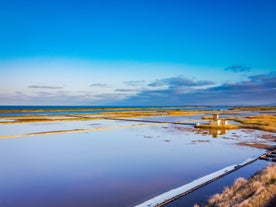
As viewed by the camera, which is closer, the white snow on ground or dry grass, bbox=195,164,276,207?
dry grass, bbox=195,164,276,207

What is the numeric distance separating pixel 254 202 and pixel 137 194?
16.2ft

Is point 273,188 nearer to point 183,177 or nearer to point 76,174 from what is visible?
point 183,177

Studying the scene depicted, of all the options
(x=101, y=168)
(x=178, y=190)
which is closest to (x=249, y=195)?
(x=178, y=190)

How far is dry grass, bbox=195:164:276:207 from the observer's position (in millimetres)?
9117

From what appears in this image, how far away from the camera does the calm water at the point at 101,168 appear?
1195 centimetres

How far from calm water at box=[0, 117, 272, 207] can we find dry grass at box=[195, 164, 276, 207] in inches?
117

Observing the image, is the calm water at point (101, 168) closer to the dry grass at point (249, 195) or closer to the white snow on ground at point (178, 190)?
the white snow on ground at point (178, 190)

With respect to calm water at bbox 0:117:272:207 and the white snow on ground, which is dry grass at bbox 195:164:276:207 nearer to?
the white snow on ground

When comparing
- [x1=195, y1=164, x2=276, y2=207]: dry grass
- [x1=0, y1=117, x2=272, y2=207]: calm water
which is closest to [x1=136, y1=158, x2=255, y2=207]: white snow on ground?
[x1=0, y1=117, x2=272, y2=207]: calm water

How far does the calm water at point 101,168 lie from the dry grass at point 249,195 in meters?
2.96

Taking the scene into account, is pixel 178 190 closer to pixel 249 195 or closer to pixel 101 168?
pixel 249 195

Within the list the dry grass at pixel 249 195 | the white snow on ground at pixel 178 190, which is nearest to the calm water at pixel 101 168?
the white snow on ground at pixel 178 190

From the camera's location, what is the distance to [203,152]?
2225 cm

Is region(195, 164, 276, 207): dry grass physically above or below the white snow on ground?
above
